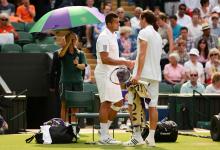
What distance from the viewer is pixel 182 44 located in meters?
24.4

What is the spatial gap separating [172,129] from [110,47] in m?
1.84

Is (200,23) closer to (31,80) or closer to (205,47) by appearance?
(205,47)

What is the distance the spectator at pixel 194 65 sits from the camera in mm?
23359

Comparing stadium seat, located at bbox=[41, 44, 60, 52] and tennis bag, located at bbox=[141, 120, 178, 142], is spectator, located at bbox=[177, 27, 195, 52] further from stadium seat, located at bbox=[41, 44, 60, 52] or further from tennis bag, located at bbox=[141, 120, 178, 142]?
tennis bag, located at bbox=[141, 120, 178, 142]

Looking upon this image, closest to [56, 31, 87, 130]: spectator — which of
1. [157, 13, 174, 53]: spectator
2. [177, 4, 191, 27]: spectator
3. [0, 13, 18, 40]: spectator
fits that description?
[0, 13, 18, 40]: spectator

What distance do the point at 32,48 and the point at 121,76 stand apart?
319 inches

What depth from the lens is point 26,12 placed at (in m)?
24.9

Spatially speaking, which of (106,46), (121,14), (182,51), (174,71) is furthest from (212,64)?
(106,46)

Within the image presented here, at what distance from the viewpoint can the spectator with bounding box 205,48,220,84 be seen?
23.4m

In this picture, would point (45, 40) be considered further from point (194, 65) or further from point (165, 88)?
point (194, 65)

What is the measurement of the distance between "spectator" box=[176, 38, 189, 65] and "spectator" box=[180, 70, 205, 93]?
2523 mm

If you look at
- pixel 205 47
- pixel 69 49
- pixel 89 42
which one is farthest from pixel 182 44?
pixel 69 49

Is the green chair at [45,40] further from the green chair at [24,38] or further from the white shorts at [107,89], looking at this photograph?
the white shorts at [107,89]

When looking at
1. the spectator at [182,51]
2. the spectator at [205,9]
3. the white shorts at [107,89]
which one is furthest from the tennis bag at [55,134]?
the spectator at [205,9]
